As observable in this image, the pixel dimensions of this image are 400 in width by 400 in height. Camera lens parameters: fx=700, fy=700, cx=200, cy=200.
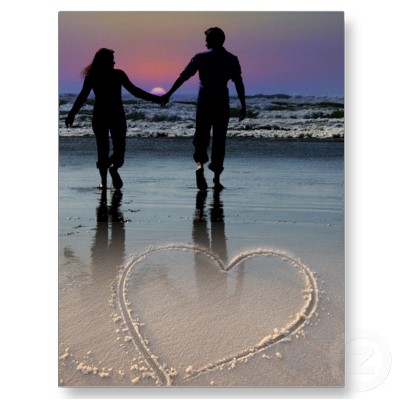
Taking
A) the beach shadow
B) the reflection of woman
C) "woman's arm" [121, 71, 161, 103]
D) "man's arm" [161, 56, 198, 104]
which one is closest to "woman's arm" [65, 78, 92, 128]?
the reflection of woman

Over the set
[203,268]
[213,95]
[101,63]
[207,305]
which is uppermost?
[101,63]

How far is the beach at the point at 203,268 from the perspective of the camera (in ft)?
9.73

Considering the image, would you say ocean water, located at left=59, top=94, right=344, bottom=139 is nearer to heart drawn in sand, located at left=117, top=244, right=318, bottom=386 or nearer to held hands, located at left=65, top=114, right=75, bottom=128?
held hands, located at left=65, top=114, right=75, bottom=128

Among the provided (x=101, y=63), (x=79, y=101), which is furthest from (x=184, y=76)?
(x=79, y=101)

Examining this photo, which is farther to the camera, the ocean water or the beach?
the ocean water

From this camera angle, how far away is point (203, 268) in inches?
122

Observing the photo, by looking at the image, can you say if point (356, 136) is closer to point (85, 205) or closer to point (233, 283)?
point (233, 283)

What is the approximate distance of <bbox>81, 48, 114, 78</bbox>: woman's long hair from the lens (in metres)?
3.09

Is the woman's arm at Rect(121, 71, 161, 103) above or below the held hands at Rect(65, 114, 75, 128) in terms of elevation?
above

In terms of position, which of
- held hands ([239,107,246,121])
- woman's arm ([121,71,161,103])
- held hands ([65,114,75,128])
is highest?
woman's arm ([121,71,161,103])

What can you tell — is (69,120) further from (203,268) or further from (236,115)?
(203,268)

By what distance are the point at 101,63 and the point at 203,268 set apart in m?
1.02

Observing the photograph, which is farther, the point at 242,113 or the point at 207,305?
the point at 242,113
